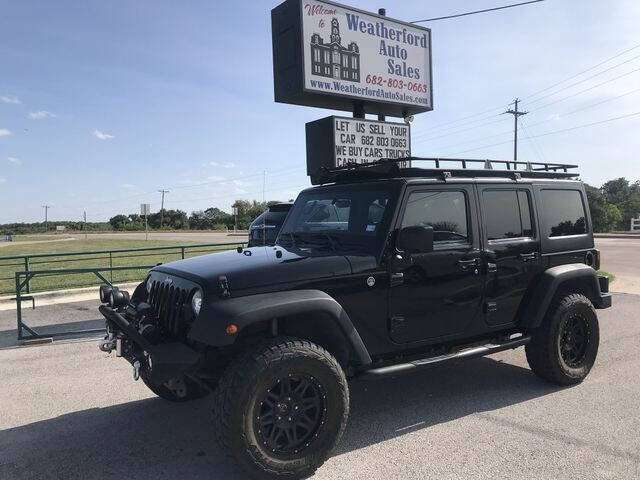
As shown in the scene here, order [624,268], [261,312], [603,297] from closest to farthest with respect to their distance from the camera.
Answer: [261,312]
[603,297]
[624,268]

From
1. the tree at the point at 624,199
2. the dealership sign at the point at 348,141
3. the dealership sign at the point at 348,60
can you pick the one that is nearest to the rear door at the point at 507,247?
the dealership sign at the point at 348,141

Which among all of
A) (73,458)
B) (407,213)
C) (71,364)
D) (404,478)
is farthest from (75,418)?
(407,213)

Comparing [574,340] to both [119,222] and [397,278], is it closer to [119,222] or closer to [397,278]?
[397,278]

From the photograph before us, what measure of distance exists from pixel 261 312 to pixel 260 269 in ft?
1.19

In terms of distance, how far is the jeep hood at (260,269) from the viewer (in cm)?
339

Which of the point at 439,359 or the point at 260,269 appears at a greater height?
the point at 260,269

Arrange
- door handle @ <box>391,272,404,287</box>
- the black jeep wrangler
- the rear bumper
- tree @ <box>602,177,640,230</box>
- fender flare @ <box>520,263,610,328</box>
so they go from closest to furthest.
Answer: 1. the black jeep wrangler
2. door handle @ <box>391,272,404,287</box>
3. fender flare @ <box>520,263,610,328</box>
4. the rear bumper
5. tree @ <box>602,177,640,230</box>

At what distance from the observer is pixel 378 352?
153 inches

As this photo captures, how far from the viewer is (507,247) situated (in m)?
4.62

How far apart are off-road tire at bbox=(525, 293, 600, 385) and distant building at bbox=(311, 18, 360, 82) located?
5653 millimetres

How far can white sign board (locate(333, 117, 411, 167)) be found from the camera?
9.09m

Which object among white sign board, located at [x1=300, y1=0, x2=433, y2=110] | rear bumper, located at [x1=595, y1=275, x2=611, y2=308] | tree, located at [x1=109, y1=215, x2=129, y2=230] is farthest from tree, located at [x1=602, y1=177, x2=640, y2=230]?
tree, located at [x1=109, y1=215, x2=129, y2=230]

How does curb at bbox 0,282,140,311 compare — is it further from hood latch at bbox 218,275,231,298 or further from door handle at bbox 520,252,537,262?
door handle at bbox 520,252,537,262

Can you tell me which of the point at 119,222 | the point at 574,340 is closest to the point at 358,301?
the point at 574,340
